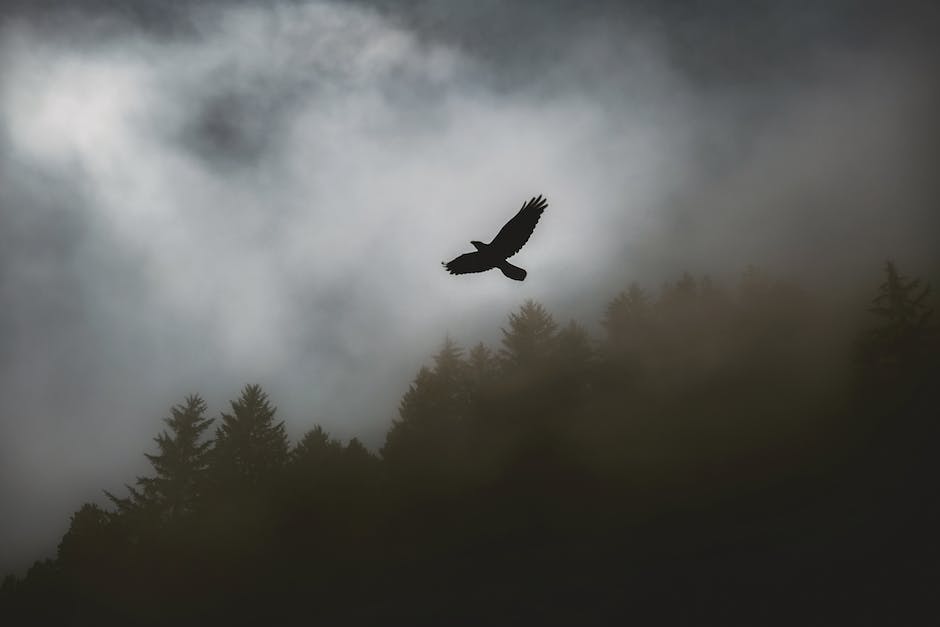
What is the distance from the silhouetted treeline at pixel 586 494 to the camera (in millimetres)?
14523

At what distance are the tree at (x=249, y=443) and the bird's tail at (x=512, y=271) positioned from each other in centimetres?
2192

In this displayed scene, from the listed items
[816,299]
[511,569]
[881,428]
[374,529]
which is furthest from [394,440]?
[816,299]

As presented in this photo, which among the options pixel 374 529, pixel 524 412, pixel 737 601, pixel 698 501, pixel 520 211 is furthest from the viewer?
pixel 524 412

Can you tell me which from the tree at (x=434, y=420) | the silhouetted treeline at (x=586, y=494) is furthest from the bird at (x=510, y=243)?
the tree at (x=434, y=420)

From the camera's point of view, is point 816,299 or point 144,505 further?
point 816,299

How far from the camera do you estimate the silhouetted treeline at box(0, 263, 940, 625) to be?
47.6ft

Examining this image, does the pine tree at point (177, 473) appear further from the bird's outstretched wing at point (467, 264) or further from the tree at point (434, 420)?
the bird's outstretched wing at point (467, 264)

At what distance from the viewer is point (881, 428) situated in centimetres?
2155

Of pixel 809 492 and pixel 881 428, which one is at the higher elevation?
pixel 881 428

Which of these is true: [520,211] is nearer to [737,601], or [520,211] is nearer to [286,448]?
[737,601]

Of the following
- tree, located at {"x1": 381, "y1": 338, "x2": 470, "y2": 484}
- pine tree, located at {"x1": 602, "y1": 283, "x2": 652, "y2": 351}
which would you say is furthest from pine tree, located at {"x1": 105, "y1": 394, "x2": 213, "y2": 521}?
pine tree, located at {"x1": 602, "y1": 283, "x2": 652, "y2": 351}

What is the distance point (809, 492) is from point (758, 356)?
30.5 ft

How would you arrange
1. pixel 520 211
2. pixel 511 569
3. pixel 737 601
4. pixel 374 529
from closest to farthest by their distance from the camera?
1. pixel 520 211
2. pixel 737 601
3. pixel 511 569
4. pixel 374 529

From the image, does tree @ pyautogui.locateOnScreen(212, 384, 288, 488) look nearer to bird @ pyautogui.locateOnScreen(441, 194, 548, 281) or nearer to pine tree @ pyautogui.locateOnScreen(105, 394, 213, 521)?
pine tree @ pyautogui.locateOnScreen(105, 394, 213, 521)
